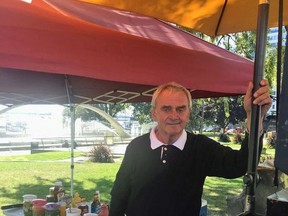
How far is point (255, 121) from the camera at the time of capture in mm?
1468

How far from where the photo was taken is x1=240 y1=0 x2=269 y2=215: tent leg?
1.41 m

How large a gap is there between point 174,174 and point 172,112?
36 cm

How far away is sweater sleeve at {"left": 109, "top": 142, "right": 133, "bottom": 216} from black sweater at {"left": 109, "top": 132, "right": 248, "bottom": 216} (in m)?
0.02

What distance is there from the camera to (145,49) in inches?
100

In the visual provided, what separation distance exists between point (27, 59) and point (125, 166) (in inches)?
34.4

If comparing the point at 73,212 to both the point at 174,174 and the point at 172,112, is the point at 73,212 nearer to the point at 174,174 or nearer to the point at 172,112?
the point at 174,174

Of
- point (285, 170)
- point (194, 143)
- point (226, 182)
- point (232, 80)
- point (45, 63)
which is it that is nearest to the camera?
point (285, 170)

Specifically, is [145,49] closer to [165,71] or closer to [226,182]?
[165,71]

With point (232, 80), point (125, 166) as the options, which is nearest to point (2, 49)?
point (125, 166)

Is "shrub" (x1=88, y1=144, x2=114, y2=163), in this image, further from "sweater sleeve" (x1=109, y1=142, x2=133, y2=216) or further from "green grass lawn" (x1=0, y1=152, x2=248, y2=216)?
"sweater sleeve" (x1=109, y1=142, x2=133, y2=216)

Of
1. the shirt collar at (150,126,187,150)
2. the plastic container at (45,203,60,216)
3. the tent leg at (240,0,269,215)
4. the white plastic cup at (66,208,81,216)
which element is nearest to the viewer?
the tent leg at (240,0,269,215)

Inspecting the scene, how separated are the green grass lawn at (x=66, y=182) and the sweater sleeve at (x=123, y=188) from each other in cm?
586

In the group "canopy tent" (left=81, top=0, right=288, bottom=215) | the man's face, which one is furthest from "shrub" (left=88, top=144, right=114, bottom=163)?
the man's face

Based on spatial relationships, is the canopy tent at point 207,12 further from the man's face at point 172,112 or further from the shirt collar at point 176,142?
the shirt collar at point 176,142
